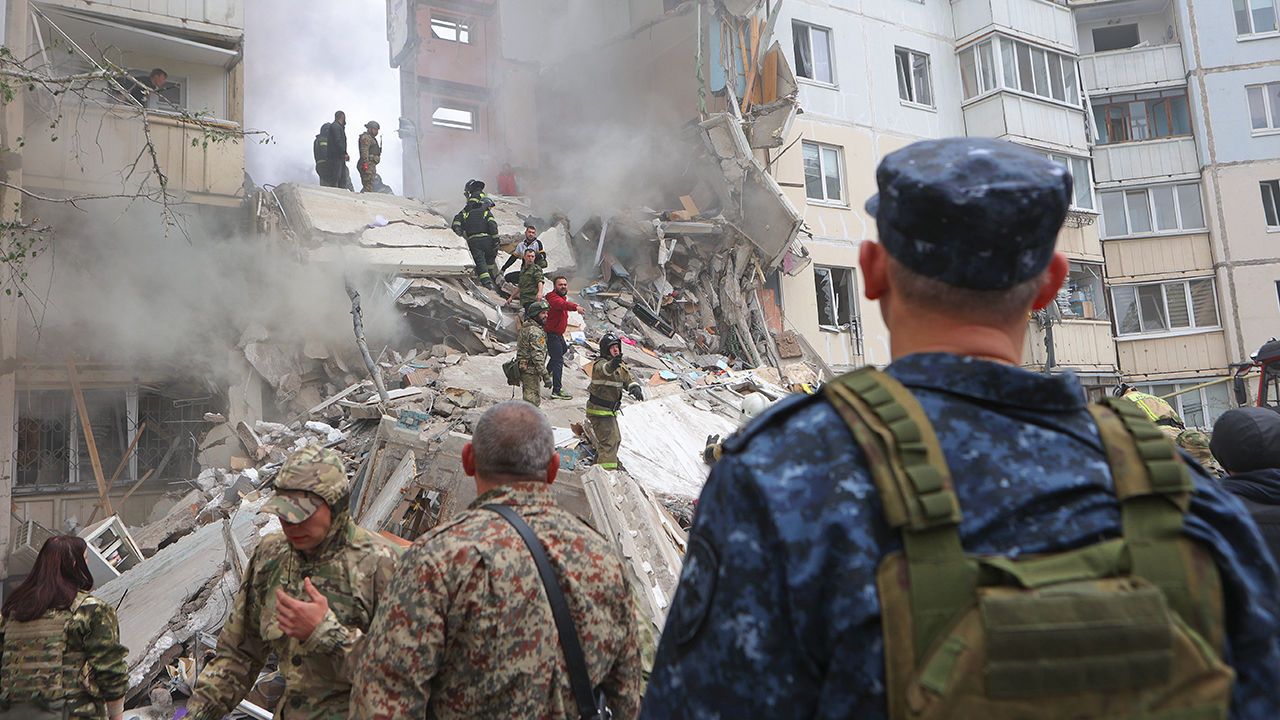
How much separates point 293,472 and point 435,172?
26956mm

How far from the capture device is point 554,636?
2215 mm

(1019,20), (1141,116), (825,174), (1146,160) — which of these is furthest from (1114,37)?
(825,174)

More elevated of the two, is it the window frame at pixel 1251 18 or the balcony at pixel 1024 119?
the window frame at pixel 1251 18

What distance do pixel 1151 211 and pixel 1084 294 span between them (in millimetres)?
3515

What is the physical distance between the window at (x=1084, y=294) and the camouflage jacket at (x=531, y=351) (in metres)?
15.4

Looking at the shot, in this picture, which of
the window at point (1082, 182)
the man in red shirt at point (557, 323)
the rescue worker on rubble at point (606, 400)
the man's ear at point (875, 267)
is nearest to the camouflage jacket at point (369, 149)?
the man in red shirt at point (557, 323)

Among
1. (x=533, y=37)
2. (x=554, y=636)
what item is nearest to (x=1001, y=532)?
(x=554, y=636)

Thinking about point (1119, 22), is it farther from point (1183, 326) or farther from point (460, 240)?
point (460, 240)

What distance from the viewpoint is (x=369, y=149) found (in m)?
17.4

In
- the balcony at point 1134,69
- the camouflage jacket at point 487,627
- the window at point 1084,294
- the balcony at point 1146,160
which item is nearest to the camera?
the camouflage jacket at point 487,627

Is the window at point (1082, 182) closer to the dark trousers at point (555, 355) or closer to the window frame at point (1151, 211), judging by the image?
the window frame at point (1151, 211)

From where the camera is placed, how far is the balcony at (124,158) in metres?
10.5

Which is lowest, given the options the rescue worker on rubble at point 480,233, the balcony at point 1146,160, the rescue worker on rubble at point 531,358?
the rescue worker on rubble at point 531,358

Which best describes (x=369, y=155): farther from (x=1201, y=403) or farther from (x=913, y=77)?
(x=1201, y=403)
